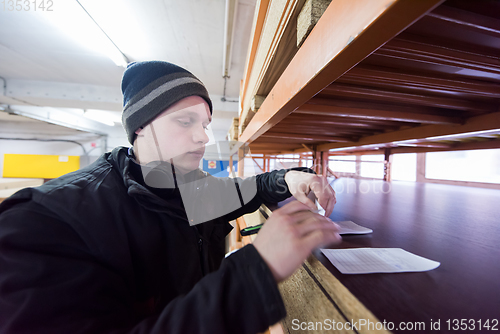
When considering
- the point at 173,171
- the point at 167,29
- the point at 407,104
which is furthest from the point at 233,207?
the point at 167,29

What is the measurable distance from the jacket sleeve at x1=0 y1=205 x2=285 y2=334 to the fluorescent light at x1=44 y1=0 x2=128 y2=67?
2.72 m

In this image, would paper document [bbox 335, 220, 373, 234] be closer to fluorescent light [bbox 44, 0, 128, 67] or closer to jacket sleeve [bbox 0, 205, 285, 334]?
jacket sleeve [bbox 0, 205, 285, 334]

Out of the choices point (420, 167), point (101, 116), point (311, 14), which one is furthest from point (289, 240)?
point (101, 116)

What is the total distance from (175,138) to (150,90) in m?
0.24

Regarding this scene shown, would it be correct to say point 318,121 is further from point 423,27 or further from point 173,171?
point 173,171

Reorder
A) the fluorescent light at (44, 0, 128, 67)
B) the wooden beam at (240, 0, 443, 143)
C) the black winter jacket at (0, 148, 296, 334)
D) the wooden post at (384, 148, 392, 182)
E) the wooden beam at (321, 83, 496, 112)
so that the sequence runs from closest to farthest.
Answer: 1. the wooden beam at (240, 0, 443, 143)
2. the black winter jacket at (0, 148, 296, 334)
3. the wooden beam at (321, 83, 496, 112)
4. the fluorescent light at (44, 0, 128, 67)
5. the wooden post at (384, 148, 392, 182)

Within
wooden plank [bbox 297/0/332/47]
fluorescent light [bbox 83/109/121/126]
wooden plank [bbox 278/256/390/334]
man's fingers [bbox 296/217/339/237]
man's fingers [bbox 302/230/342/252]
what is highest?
fluorescent light [bbox 83/109/121/126]

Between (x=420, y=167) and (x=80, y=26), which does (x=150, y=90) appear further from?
(x=420, y=167)

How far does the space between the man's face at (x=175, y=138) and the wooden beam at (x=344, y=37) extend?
1.39 ft

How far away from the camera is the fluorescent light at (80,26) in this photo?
6.76ft

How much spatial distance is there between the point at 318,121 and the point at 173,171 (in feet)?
2.68

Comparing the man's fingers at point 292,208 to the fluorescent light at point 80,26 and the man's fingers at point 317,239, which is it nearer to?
the man's fingers at point 317,239

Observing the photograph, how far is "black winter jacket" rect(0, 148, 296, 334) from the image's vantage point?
14.5 inches

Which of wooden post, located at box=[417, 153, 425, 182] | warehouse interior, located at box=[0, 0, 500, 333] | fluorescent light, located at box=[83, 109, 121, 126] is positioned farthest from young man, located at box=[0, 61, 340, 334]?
fluorescent light, located at box=[83, 109, 121, 126]
